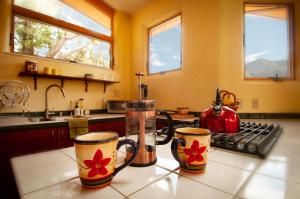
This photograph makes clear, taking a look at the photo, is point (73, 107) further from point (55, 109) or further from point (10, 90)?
point (10, 90)

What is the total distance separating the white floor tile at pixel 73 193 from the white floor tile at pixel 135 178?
0.02 meters

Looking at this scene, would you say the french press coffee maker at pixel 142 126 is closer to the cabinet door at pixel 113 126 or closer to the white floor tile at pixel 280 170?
the white floor tile at pixel 280 170

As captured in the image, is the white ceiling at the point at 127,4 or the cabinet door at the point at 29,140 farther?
the white ceiling at the point at 127,4

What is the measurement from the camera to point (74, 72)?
7.34ft

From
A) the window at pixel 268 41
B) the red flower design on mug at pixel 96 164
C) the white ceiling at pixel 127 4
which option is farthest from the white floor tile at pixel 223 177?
the white ceiling at pixel 127 4

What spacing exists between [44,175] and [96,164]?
19 centimetres

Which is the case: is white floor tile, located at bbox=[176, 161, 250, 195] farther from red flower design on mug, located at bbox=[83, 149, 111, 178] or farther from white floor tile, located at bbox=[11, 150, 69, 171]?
white floor tile, located at bbox=[11, 150, 69, 171]

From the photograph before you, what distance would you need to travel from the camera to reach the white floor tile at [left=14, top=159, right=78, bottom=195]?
369 mm

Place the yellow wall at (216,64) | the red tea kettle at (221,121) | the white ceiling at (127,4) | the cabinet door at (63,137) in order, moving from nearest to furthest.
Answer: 1. the red tea kettle at (221,121)
2. the cabinet door at (63,137)
3. the yellow wall at (216,64)
4. the white ceiling at (127,4)

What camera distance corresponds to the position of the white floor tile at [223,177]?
0.36 metres

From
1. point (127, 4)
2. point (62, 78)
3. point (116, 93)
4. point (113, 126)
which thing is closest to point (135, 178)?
point (113, 126)

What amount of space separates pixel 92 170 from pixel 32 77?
206 centimetres

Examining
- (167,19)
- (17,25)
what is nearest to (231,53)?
(167,19)

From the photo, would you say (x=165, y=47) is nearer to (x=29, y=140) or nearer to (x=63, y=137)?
(x=63, y=137)
